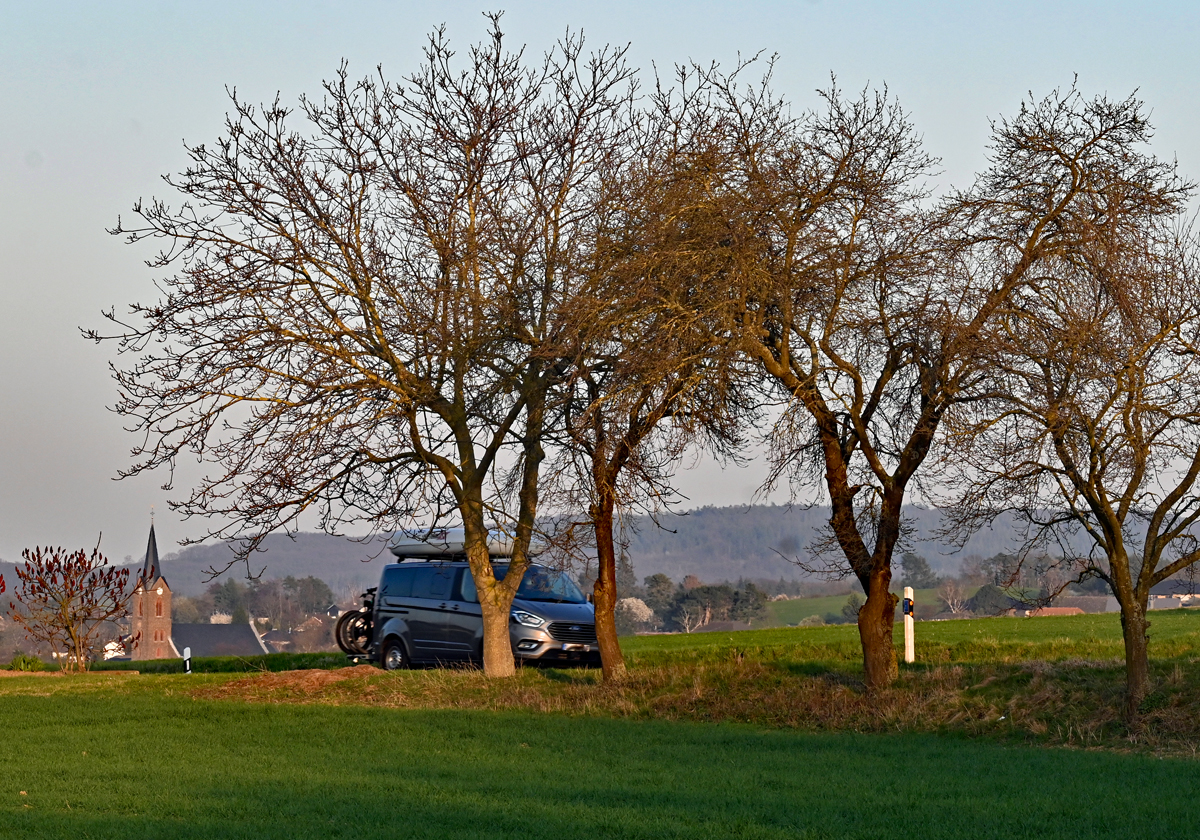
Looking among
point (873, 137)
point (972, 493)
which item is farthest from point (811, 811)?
point (873, 137)

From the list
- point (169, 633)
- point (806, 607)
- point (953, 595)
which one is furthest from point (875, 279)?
point (169, 633)

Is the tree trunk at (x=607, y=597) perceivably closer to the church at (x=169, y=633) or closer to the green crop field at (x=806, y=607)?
the green crop field at (x=806, y=607)

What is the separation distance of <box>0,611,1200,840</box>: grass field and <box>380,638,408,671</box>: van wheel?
2.44 meters

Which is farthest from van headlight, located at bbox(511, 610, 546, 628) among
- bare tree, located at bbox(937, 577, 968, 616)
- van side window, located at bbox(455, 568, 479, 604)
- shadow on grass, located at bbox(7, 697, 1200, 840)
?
bare tree, located at bbox(937, 577, 968, 616)

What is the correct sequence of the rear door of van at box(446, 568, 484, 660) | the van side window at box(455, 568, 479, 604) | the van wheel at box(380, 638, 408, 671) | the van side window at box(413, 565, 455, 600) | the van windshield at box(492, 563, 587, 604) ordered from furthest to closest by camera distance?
the van wheel at box(380, 638, 408, 671), the van side window at box(413, 565, 455, 600), the van windshield at box(492, 563, 587, 604), the van side window at box(455, 568, 479, 604), the rear door of van at box(446, 568, 484, 660)

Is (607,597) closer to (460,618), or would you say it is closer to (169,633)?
(460,618)

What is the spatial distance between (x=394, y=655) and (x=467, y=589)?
2.29 meters

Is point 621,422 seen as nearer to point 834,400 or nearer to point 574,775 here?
point 834,400

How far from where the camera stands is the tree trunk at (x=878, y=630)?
1577 centimetres

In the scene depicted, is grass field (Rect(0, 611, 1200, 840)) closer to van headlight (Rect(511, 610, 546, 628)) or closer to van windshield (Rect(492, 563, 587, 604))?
van headlight (Rect(511, 610, 546, 628))

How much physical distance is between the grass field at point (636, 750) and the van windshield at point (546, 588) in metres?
2.17

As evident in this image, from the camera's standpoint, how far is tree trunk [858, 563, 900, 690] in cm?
1577

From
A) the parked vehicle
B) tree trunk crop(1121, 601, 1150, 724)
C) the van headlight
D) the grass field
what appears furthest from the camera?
the parked vehicle

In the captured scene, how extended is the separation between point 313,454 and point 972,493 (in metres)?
9.44
